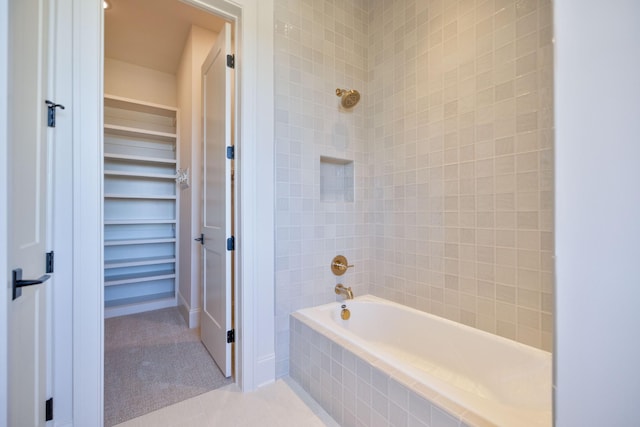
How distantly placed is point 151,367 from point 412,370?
189 centimetres

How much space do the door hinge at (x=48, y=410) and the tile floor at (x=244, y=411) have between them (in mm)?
367

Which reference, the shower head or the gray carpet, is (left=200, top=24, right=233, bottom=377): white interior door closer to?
the gray carpet

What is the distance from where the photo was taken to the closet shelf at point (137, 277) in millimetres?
2881

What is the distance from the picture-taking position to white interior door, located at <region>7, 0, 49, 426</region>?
2.64 ft

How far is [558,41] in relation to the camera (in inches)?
14.5

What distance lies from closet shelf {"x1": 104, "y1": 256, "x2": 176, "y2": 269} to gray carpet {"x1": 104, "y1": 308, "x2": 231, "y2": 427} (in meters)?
0.58

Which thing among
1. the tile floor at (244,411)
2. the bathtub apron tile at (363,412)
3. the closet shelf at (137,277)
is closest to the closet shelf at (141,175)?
the closet shelf at (137,277)

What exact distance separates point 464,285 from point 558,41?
1.54 meters

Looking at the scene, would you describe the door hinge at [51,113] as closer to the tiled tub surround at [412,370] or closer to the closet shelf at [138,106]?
the tiled tub surround at [412,370]

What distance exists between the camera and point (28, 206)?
943 mm

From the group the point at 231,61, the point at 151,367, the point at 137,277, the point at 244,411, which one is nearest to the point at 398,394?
the point at 244,411

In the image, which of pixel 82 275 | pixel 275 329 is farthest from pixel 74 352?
pixel 275 329

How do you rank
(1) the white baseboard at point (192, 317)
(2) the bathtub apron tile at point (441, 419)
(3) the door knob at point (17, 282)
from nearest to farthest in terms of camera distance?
(3) the door knob at point (17, 282)
(2) the bathtub apron tile at point (441, 419)
(1) the white baseboard at point (192, 317)

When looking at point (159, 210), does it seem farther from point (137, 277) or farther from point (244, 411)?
point (244, 411)
